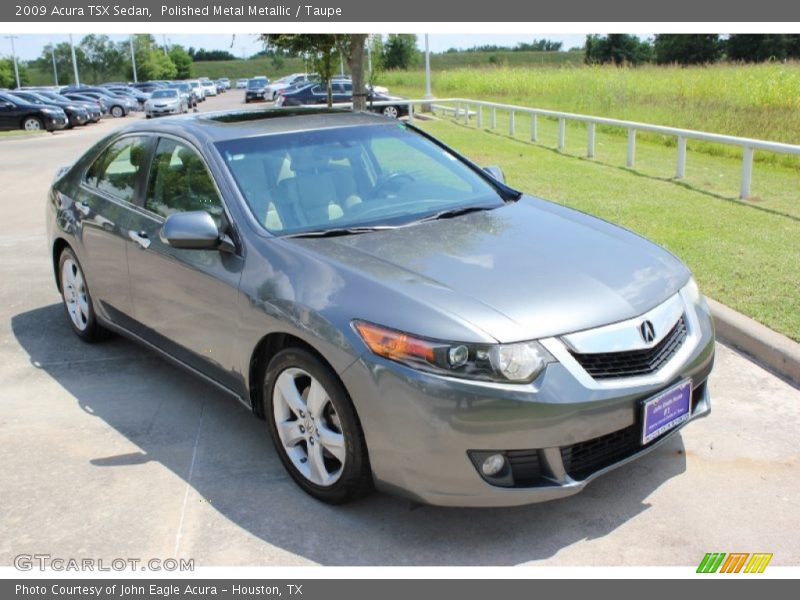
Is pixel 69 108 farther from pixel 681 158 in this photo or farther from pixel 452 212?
pixel 452 212

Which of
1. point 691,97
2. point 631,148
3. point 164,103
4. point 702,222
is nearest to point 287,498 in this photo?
point 702,222

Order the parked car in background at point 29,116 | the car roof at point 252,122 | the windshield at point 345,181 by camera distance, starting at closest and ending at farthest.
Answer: the windshield at point 345,181, the car roof at point 252,122, the parked car in background at point 29,116

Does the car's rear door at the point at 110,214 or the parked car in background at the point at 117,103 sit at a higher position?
the parked car in background at the point at 117,103

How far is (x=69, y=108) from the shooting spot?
36.2 meters

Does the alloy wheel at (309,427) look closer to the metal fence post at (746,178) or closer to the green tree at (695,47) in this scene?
the metal fence post at (746,178)

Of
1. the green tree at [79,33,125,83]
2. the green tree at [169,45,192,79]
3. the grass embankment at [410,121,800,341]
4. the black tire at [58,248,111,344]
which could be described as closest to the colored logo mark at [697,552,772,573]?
the grass embankment at [410,121,800,341]

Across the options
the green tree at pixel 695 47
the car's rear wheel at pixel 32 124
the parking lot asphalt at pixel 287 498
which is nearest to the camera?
the parking lot asphalt at pixel 287 498

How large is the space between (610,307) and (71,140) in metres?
27.1

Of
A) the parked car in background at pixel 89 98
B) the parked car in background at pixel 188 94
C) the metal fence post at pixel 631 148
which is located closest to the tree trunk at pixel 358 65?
the metal fence post at pixel 631 148

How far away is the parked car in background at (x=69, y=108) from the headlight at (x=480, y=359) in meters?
35.9

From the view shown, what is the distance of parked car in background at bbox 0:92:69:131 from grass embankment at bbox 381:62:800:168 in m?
17.7

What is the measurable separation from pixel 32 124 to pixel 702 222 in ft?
101

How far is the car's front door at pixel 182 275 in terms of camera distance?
415cm

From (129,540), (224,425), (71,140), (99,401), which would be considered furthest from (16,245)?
(71,140)
